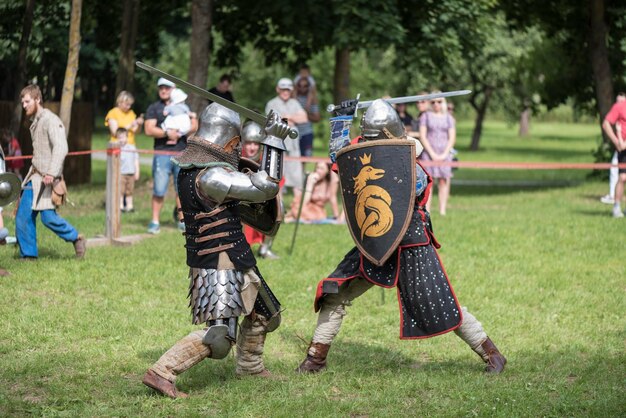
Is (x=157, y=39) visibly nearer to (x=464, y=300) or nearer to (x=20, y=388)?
(x=464, y=300)

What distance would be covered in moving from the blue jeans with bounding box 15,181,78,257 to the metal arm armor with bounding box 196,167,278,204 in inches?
161

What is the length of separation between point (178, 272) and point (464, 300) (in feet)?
8.51

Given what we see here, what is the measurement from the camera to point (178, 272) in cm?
936

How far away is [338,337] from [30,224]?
345 cm

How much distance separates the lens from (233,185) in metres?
5.54

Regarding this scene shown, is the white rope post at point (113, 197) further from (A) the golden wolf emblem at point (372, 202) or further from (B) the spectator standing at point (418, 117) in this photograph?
(A) the golden wolf emblem at point (372, 202)

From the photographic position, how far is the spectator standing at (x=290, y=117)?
1327 centimetres

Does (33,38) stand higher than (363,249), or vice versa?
(33,38)

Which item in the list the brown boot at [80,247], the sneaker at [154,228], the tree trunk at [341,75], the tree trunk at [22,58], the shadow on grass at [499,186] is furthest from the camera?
the shadow on grass at [499,186]

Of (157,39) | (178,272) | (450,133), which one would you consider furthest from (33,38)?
(178,272)

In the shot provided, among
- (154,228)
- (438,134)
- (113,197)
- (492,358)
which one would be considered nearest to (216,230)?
(492,358)

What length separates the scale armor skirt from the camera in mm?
5633

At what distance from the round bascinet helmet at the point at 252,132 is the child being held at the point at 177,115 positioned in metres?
5.96

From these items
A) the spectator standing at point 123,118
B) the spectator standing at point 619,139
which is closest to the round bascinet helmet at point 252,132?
the spectator standing at point 123,118
